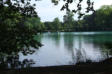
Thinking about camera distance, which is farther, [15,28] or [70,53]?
[70,53]

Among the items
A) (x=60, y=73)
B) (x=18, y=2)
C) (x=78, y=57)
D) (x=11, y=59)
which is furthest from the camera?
(x=78, y=57)

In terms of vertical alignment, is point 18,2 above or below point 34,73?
above

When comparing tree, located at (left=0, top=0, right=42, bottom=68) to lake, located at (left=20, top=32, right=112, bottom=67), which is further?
lake, located at (left=20, top=32, right=112, bottom=67)

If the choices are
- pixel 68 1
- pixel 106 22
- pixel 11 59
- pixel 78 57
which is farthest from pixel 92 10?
pixel 106 22

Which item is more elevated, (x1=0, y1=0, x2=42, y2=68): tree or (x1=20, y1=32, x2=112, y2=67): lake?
(x1=0, y1=0, x2=42, y2=68): tree

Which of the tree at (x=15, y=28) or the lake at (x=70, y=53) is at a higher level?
the tree at (x=15, y=28)

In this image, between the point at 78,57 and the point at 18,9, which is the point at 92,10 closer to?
the point at 18,9

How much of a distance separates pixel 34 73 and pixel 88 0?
260 centimetres

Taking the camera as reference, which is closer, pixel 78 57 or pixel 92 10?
pixel 92 10

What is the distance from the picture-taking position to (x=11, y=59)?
264 inches

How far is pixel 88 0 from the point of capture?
482 centimetres

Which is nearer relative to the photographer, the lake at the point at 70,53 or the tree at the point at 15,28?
the tree at the point at 15,28

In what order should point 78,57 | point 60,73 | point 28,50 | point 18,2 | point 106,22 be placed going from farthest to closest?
point 106,22
point 78,57
point 28,50
point 18,2
point 60,73

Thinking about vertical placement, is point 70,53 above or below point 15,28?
below
